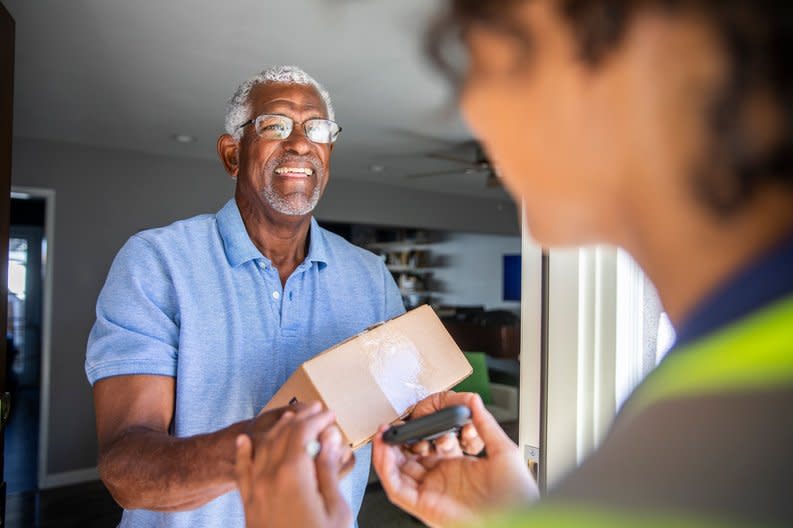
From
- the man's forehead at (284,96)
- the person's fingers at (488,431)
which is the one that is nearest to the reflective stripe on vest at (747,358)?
the person's fingers at (488,431)

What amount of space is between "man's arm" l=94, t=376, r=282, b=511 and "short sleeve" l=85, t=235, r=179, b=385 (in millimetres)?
26

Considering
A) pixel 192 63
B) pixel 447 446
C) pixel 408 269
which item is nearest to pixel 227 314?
pixel 447 446

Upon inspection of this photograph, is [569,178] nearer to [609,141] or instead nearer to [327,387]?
[609,141]

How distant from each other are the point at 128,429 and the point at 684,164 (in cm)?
88

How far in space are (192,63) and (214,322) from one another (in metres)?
2.04

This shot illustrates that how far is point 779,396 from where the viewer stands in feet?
0.81

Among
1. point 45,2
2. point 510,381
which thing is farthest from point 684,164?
point 510,381

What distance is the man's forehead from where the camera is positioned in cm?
120

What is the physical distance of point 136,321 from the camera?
0.94m

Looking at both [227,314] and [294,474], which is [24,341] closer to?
[227,314]

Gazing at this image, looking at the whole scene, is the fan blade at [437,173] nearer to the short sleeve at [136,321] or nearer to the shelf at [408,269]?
the shelf at [408,269]

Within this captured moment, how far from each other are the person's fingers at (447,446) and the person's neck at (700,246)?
1.55ft

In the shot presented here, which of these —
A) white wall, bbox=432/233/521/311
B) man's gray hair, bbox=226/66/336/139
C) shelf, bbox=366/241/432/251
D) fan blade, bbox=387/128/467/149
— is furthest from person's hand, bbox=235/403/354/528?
white wall, bbox=432/233/521/311

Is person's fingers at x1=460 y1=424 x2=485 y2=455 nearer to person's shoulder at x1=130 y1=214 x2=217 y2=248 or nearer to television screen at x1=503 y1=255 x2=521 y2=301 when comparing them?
person's shoulder at x1=130 y1=214 x2=217 y2=248
